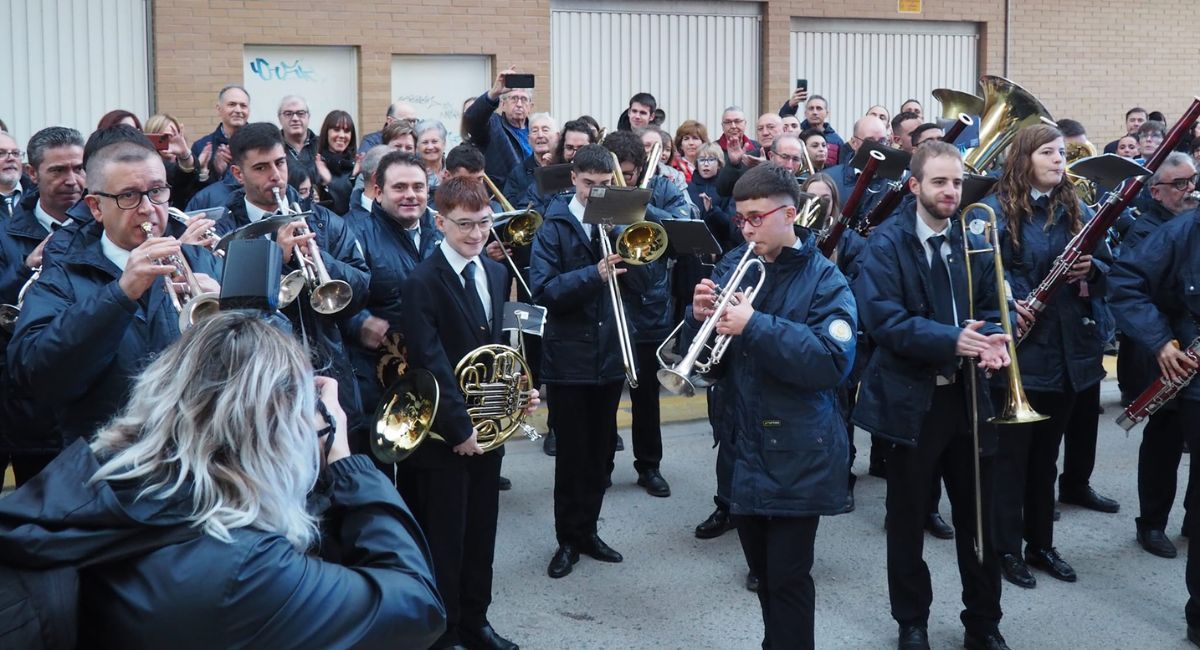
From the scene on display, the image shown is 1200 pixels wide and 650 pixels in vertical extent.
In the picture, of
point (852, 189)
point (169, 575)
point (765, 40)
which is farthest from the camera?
point (765, 40)

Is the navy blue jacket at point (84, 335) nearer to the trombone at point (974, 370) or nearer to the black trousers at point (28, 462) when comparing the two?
the black trousers at point (28, 462)

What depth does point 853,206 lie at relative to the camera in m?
7.26

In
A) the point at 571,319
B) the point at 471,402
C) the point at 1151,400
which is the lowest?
the point at 1151,400

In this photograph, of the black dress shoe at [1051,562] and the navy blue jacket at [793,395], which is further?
the black dress shoe at [1051,562]

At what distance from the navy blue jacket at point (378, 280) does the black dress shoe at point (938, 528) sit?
308 centimetres

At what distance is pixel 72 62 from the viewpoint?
458 inches

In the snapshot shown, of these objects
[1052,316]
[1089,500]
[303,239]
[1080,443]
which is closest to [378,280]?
[303,239]

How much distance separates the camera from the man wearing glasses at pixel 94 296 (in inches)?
153

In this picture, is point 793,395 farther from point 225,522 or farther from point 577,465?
point 225,522

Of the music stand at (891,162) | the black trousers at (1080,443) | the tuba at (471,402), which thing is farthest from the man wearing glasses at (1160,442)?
the tuba at (471,402)

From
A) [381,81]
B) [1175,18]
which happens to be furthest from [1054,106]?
[381,81]

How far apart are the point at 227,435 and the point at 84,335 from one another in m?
1.62

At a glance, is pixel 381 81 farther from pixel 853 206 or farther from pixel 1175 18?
pixel 1175 18

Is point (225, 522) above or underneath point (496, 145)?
underneath
